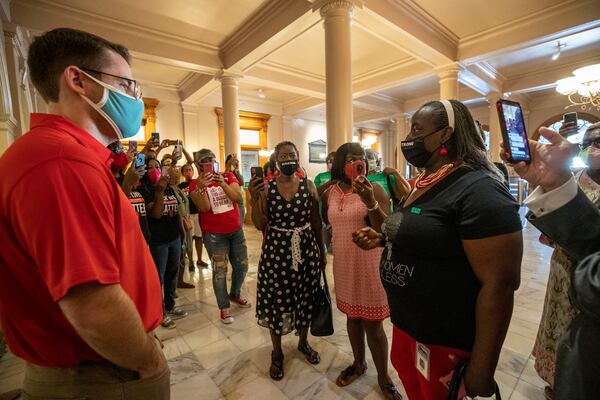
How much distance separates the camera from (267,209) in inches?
75.7

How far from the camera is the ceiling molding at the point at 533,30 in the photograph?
427 cm

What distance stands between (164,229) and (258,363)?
1466 millimetres

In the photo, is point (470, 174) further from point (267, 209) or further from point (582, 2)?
point (582, 2)

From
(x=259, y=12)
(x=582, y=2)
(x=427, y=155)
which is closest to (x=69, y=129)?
(x=427, y=155)

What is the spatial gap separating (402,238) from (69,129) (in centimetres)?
105

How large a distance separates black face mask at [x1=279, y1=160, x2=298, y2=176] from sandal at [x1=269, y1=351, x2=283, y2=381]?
132 centimetres

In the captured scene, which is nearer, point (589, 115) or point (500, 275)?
point (500, 275)

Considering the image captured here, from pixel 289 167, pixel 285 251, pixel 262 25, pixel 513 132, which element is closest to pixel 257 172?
pixel 289 167

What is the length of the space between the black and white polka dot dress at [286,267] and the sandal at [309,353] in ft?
0.93

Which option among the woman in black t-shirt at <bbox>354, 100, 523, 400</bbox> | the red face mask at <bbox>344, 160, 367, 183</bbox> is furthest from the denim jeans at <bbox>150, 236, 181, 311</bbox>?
the woman in black t-shirt at <bbox>354, 100, 523, 400</bbox>

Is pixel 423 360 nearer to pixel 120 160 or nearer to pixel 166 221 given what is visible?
pixel 120 160

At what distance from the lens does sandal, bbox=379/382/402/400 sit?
167 centimetres

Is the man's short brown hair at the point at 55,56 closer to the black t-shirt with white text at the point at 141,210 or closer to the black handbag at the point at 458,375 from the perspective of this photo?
the black handbag at the point at 458,375

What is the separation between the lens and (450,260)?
93 centimetres
